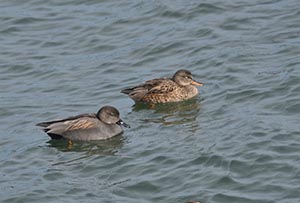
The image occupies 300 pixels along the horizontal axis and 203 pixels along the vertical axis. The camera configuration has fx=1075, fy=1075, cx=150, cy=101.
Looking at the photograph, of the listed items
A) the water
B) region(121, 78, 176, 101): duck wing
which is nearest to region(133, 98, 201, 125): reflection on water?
the water

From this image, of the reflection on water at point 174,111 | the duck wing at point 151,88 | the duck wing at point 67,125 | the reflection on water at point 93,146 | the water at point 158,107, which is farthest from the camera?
the duck wing at point 151,88

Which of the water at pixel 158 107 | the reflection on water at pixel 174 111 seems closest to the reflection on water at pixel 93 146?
the water at pixel 158 107

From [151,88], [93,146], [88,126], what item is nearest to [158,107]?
[151,88]

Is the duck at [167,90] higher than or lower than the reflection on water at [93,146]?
higher

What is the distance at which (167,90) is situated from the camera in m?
18.8

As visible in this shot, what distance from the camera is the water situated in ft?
47.2

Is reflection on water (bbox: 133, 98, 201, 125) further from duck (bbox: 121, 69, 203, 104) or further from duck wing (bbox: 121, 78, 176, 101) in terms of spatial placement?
duck wing (bbox: 121, 78, 176, 101)

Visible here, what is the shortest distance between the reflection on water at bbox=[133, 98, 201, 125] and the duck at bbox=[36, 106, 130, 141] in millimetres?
727

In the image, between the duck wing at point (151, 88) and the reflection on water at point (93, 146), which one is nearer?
the reflection on water at point (93, 146)

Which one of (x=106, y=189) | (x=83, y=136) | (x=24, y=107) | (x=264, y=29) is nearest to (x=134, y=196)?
(x=106, y=189)

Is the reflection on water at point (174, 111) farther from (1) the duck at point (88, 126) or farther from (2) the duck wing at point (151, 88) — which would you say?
(1) the duck at point (88, 126)

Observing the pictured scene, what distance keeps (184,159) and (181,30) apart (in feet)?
22.9

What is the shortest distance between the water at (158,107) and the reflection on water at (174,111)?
2 centimetres

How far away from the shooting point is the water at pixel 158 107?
1440cm
